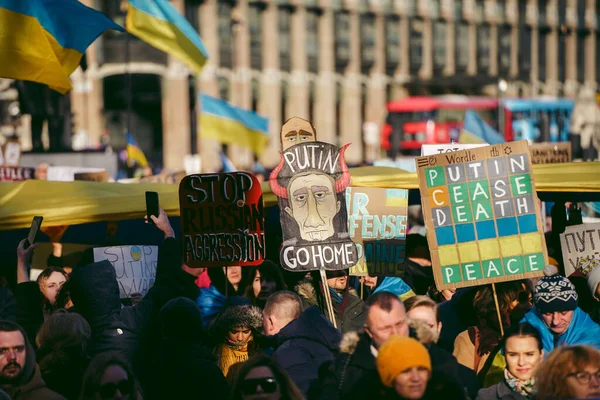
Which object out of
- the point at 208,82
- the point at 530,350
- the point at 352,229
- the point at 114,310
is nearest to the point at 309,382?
the point at 530,350

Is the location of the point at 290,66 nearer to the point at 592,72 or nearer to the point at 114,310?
the point at 592,72

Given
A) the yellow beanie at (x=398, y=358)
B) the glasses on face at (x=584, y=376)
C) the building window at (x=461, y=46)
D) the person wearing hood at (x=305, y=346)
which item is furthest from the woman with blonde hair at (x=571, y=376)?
the building window at (x=461, y=46)

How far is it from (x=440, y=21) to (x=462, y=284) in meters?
61.3

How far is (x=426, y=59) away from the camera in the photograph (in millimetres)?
68000

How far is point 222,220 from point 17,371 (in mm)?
3118

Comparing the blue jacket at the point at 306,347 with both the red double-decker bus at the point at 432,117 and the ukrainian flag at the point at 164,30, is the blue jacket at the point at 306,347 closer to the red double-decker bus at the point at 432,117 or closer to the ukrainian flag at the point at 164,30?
the ukrainian flag at the point at 164,30

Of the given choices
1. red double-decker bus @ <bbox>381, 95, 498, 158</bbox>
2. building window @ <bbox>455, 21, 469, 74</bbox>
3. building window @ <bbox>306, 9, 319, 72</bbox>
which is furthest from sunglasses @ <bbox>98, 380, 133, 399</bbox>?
building window @ <bbox>455, 21, 469, 74</bbox>

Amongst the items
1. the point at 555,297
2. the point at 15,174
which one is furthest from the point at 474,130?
the point at 555,297

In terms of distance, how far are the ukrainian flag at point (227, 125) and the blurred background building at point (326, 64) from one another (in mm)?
21261

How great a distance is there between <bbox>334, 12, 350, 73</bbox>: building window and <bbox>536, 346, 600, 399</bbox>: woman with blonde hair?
57687 mm

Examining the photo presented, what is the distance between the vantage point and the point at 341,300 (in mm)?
9219

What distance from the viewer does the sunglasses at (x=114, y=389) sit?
20.2 feet

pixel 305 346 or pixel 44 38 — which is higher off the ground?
pixel 44 38

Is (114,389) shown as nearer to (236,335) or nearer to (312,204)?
(236,335)
